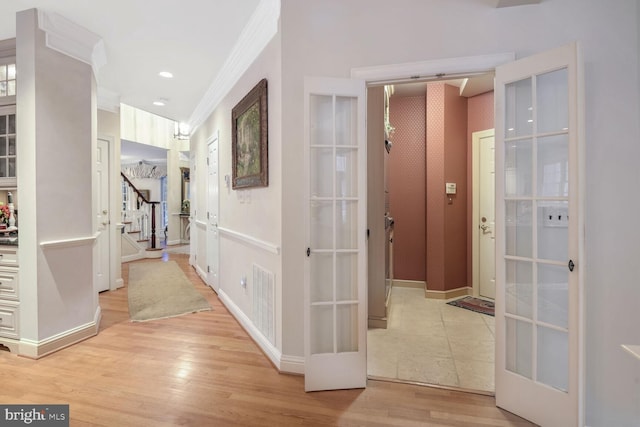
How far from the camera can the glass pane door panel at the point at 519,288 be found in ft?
6.38

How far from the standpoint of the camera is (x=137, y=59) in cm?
348

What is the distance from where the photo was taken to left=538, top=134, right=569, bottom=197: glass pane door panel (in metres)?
1.80

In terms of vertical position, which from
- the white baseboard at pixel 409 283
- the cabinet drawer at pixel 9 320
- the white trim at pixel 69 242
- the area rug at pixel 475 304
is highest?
the white trim at pixel 69 242

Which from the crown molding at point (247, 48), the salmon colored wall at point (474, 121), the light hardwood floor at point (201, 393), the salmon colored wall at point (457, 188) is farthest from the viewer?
the salmon colored wall at point (457, 188)

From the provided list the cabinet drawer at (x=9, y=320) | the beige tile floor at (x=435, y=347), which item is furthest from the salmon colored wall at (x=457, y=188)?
the cabinet drawer at (x=9, y=320)

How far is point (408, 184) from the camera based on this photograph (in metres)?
4.80

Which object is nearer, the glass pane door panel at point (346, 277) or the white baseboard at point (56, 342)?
the glass pane door panel at point (346, 277)

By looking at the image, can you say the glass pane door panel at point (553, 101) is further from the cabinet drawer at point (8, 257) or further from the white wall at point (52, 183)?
the cabinet drawer at point (8, 257)

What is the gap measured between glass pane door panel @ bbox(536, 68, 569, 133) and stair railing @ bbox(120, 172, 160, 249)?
7.91 metres

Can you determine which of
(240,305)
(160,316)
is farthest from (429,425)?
(160,316)

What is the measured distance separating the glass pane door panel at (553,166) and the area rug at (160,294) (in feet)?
12.1

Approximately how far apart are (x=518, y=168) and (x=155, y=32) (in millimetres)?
3207

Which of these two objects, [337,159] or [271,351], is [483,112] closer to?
[337,159]

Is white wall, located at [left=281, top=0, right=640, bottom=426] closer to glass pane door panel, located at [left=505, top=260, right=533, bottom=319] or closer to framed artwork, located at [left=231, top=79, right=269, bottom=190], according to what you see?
glass pane door panel, located at [left=505, top=260, right=533, bottom=319]
